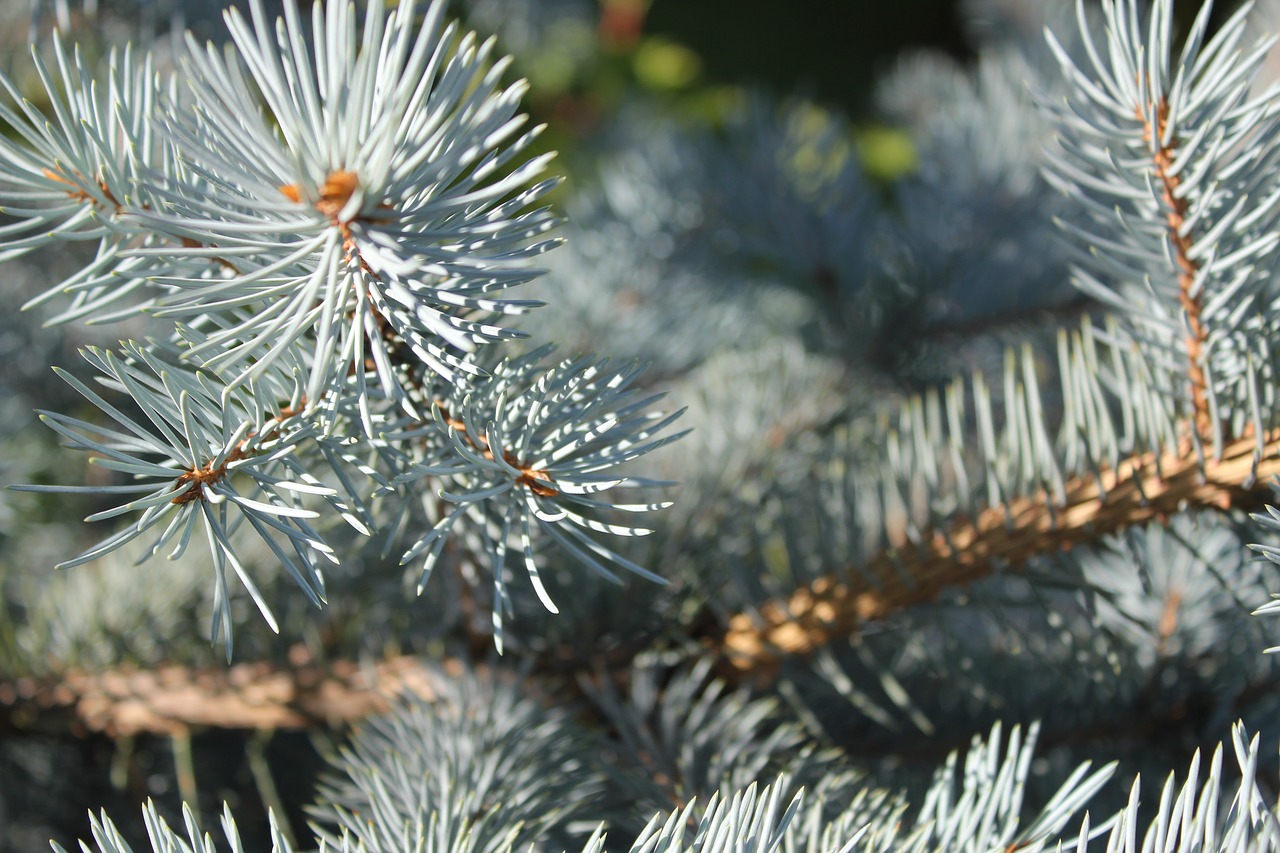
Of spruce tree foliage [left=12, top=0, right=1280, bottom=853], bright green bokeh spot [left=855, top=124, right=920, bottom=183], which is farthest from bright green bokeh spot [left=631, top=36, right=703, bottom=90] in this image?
spruce tree foliage [left=12, top=0, right=1280, bottom=853]

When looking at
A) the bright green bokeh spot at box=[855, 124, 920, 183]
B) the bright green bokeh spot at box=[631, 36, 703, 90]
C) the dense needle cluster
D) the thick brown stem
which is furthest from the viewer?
the bright green bokeh spot at box=[855, 124, 920, 183]

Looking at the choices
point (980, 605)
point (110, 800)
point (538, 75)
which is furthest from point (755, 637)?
point (538, 75)

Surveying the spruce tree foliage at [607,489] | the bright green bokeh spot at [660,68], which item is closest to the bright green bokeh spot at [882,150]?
the bright green bokeh spot at [660,68]

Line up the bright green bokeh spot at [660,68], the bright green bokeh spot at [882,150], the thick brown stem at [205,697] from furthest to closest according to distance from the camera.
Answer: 1. the bright green bokeh spot at [882,150]
2. the bright green bokeh spot at [660,68]
3. the thick brown stem at [205,697]

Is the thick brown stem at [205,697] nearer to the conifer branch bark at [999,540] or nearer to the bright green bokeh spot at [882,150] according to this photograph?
the conifer branch bark at [999,540]

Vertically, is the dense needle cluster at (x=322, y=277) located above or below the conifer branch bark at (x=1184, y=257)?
above

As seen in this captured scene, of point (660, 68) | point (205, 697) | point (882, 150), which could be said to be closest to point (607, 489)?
point (205, 697)

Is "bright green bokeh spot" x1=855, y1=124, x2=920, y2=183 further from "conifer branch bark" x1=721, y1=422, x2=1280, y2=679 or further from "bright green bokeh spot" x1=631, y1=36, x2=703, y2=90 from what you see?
"conifer branch bark" x1=721, y1=422, x2=1280, y2=679

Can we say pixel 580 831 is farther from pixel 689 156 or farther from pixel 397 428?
pixel 689 156
